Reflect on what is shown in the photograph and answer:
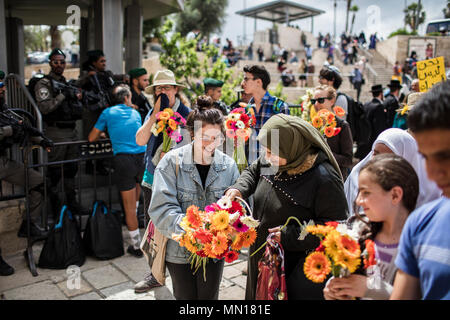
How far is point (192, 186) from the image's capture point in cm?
268

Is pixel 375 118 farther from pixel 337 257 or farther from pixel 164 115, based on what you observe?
pixel 337 257

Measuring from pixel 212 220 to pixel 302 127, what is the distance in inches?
29.6

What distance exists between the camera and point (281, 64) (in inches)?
1046

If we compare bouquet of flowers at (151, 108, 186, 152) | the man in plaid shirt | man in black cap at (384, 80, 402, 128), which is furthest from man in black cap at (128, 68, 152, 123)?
man in black cap at (384, 80, 402, 128)

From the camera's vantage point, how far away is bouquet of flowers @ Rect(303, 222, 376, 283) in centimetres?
155

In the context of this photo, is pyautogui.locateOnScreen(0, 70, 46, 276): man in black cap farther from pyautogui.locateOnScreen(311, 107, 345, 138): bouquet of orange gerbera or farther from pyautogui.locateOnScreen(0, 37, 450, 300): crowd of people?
pyautogui.locateOnScreen(311, 107, 345, 138): bouquet of orange gerbera

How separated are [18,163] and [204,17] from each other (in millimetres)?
42657

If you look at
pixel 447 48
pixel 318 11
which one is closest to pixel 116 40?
pixel 447 48

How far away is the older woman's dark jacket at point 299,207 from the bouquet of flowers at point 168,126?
4.44 ft

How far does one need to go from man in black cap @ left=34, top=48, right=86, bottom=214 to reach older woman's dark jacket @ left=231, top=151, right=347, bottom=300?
12.1 feet

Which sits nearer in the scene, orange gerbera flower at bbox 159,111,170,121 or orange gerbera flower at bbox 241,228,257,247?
orange gerbera flower at bbox 241,228,257,247

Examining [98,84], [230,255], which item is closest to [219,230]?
[230,255]

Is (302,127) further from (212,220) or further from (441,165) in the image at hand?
(441,165)

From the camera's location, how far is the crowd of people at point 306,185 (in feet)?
4.09
